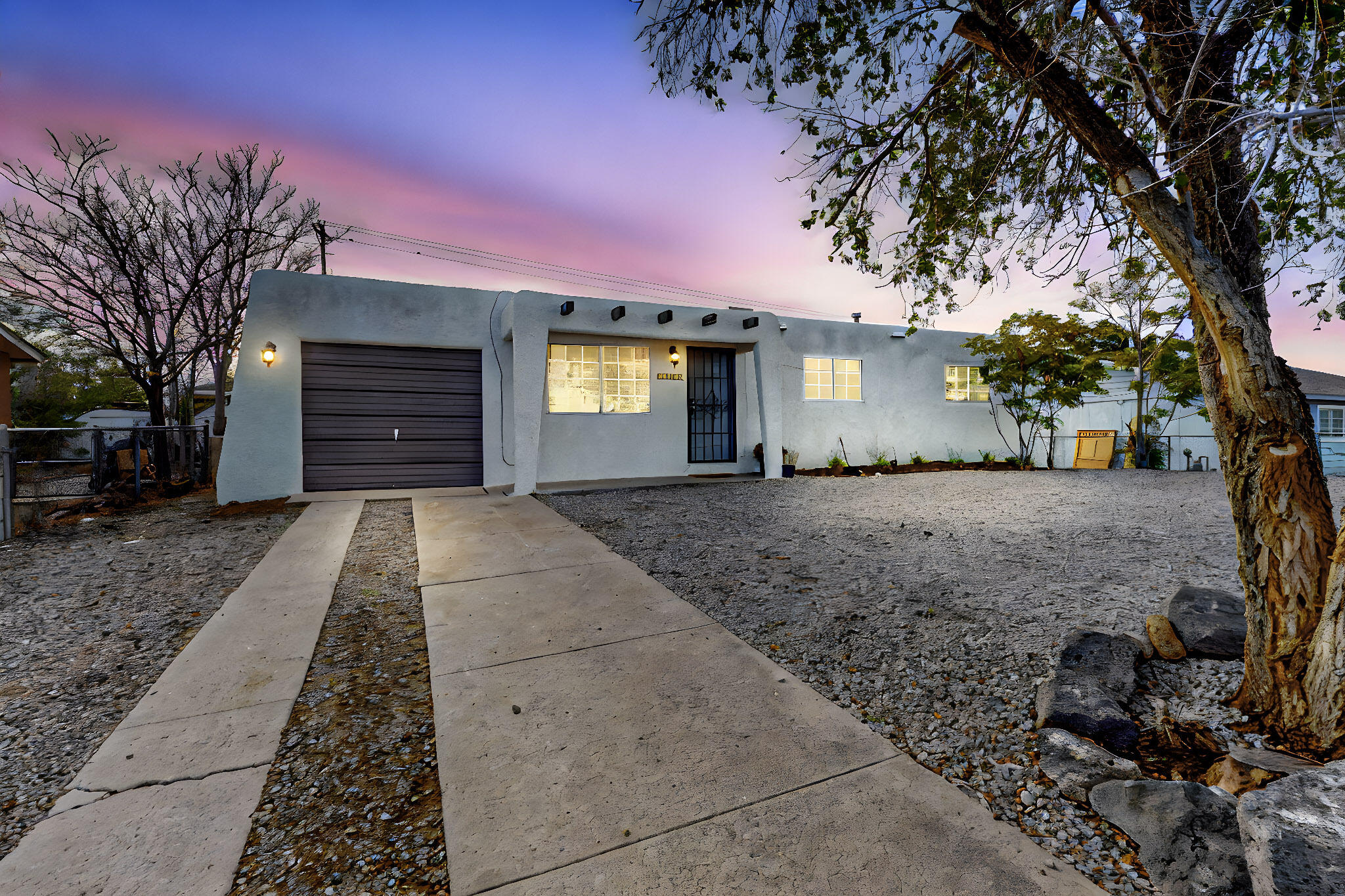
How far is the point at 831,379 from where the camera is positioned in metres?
11.6

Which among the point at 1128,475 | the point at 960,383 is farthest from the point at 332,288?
the point at 1128,475

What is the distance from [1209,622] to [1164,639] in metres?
0.20

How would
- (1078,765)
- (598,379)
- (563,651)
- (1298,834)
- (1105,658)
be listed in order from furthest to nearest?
(598,379) < (563,651) < (1105,658) < (1078,765) < (1298,834)

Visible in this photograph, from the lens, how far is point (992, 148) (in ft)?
12.2

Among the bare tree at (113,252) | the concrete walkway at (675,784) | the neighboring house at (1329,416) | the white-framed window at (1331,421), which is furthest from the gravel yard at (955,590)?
the white-framed window at (1331,421)

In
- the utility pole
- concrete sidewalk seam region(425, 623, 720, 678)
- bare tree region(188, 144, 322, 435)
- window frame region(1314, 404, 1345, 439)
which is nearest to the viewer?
concrete sidewalk seam region(425, 623, 720, 678)

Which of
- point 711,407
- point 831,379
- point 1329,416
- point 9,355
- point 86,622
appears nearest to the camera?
point 86,622

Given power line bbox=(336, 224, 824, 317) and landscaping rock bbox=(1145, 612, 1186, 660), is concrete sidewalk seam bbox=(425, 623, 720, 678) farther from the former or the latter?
power line bbox=(336, 224, 824, 317)

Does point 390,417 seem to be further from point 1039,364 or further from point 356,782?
point 1039,364

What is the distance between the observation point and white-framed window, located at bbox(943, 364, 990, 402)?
12.7 m

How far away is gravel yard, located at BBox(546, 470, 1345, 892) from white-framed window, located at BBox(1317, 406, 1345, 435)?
14495 millimetres

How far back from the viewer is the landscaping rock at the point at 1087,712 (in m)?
1.84

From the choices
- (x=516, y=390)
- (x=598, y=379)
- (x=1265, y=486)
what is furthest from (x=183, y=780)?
(x=598, y=379)

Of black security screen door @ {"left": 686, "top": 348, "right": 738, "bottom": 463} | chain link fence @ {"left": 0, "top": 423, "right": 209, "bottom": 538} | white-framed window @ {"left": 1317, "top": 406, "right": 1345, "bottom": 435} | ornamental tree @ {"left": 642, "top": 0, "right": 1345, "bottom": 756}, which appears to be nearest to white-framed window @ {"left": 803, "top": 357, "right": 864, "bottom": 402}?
black security screen door @ {"left": 686, "top": 348, "right": 738, "bottom": 463}
